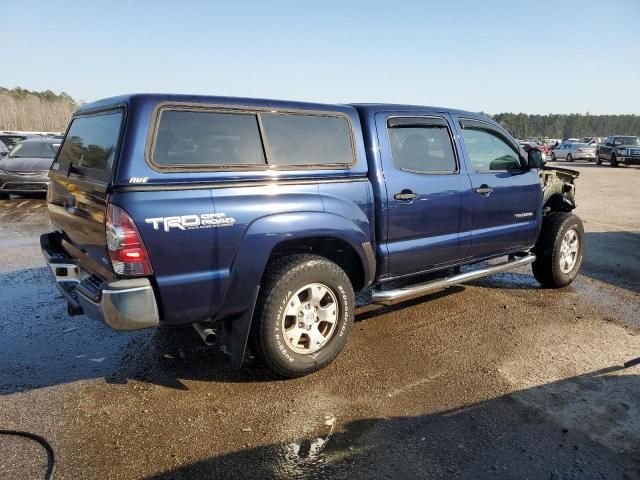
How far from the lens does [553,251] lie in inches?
Answer: 223

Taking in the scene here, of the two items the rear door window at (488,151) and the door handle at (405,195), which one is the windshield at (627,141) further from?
the door handle at (405,195)

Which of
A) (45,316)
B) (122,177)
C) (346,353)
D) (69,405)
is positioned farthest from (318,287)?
(45,316)

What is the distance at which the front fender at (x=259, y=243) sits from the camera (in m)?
3.25

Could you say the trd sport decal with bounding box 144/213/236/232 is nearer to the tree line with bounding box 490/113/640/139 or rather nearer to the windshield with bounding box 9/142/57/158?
the windshield with bounding box 9/142/57/158

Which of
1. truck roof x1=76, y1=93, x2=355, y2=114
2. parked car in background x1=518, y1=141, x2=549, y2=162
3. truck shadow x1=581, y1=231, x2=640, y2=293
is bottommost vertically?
truck shadow x1=581, y1=231, x2=640, y2=293

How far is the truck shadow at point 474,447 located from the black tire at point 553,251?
8.11 ft

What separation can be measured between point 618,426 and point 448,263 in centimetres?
201

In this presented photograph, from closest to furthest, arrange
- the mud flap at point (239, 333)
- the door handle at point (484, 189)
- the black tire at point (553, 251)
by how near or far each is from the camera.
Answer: the mud flap at point (239, 333) → the door handle at point (484, 189) → the black tire at point (553, 251)

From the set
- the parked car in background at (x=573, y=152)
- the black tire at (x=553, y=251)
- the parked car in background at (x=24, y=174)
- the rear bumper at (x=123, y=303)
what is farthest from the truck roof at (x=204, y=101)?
the parked car in background at (x=573, y=152)

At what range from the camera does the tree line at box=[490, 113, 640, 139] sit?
9025 centimetres

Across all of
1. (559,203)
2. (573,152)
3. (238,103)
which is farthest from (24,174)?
(573,152)

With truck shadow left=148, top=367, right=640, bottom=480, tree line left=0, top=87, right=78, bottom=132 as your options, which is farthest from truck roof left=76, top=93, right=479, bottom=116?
tree line left=0, top=87, right=78, bottom=132

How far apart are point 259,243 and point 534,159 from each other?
3.36 metres

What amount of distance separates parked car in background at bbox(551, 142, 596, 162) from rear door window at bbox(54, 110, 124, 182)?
35.6 m
